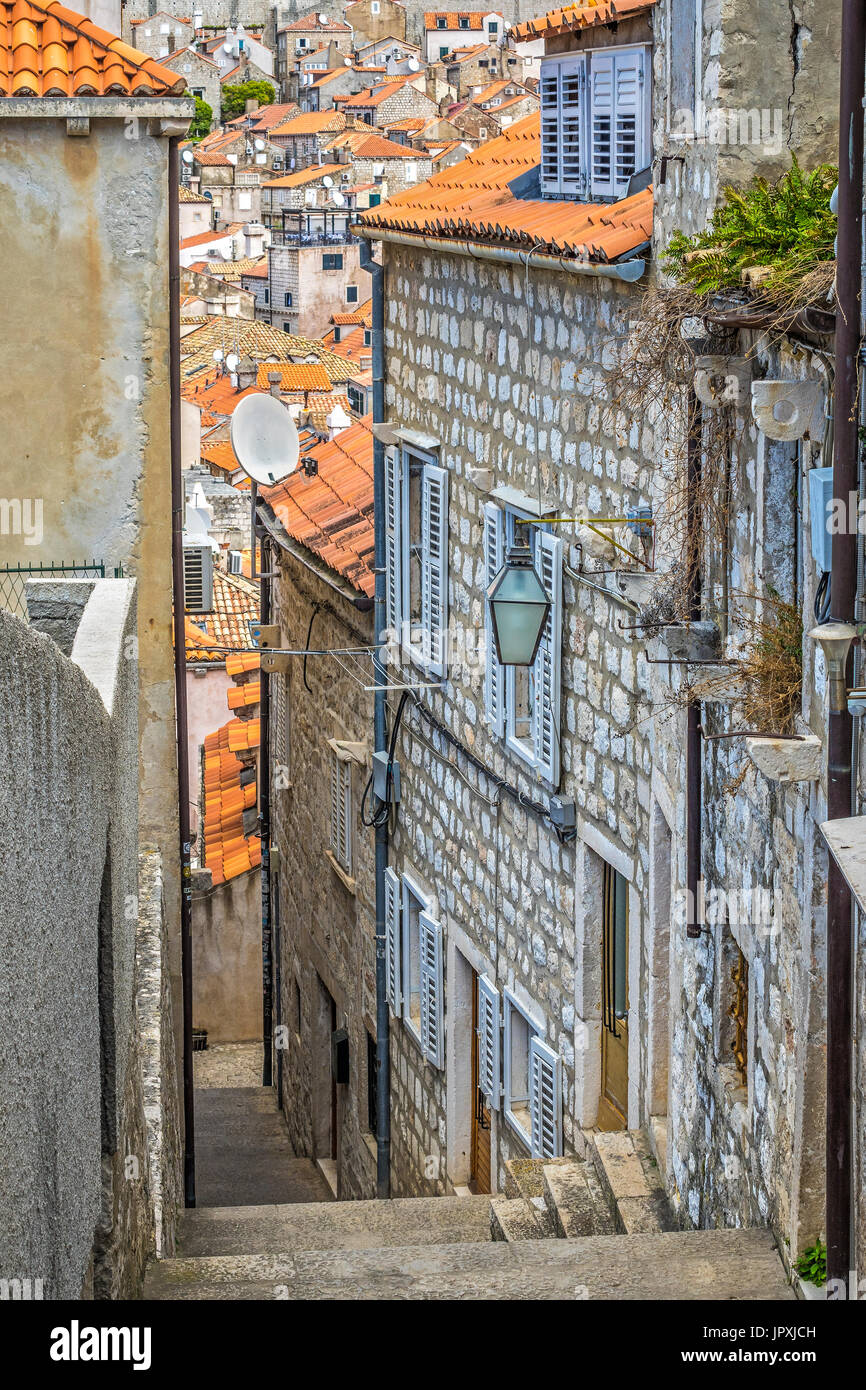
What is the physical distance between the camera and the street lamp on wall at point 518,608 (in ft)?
26.0

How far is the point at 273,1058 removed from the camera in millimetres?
19500

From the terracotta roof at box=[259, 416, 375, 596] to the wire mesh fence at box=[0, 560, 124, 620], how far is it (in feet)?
7.11

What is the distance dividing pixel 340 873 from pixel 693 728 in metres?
8.05

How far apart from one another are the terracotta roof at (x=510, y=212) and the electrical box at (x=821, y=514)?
2.65 metres

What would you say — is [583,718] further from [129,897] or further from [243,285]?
[243,285]

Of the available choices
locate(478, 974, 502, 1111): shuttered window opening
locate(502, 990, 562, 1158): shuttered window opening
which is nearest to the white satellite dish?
locate(478, 974, 502, 1111): shuttered window opening

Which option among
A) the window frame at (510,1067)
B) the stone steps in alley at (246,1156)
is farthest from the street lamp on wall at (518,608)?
the stone steps in alley at (246,1156)

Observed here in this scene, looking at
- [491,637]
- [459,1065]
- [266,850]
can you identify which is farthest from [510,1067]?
[266,850]

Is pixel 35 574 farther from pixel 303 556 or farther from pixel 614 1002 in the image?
pixel 614 1002

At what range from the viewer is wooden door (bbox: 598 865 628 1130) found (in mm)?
8891

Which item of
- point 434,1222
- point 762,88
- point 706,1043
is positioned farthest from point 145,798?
point 762,88

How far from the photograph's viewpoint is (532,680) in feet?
31.8
